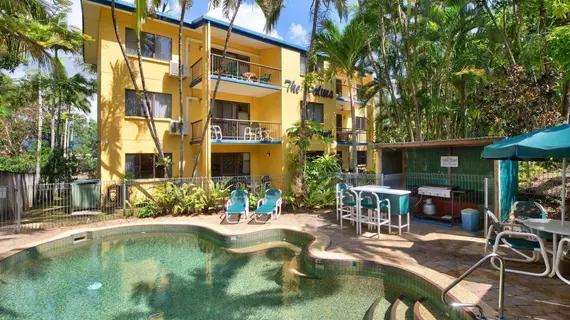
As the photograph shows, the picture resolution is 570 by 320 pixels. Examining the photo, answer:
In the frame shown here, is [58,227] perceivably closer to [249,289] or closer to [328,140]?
[249,289]

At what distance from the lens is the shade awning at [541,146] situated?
15.1ft

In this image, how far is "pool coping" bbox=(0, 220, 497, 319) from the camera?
4359mm

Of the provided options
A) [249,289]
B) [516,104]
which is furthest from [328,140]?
[249,289]

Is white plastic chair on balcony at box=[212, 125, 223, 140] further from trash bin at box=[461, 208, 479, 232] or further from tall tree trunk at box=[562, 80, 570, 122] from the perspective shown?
tall tree trunk at box=[562, 80, 570, 122]

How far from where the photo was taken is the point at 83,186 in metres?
11.8

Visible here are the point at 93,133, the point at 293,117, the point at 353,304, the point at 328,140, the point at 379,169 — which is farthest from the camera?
the point at 93,133

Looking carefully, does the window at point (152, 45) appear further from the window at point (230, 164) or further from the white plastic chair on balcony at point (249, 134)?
the window at point (230, 164)

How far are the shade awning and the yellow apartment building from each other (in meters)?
10.8

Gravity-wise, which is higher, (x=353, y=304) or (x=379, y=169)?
(x=379, y=169)

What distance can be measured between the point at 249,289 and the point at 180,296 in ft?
4.37

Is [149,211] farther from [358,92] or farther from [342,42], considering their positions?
[358,92]

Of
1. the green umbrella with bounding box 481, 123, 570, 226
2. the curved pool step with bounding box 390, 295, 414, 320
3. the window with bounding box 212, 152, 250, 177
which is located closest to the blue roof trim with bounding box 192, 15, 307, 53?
the window with bounding box 212, 152, 250, 177

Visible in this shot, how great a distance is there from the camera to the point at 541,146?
15.5ft

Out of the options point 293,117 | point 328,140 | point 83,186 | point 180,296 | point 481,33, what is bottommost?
point 180,296
